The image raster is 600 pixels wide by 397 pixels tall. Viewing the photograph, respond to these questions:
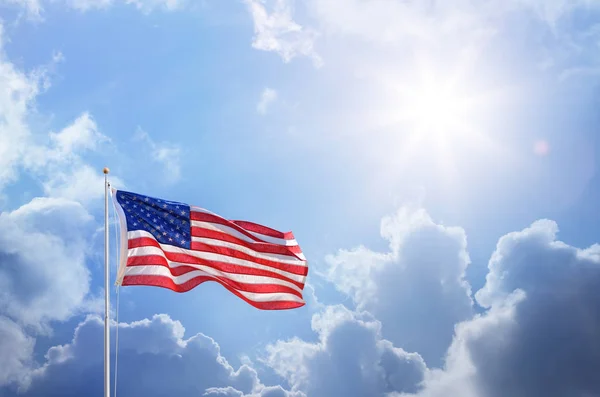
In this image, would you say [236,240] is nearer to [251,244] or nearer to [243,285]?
[251,244]

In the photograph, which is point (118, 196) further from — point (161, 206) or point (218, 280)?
point (218, 280)

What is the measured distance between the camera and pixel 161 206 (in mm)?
26219

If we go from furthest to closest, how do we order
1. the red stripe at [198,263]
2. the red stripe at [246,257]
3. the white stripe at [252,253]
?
the white stripe at [252,253] → the red stripe at [246,257] → the red stripe at [198,263]

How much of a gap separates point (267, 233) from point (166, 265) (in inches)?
170

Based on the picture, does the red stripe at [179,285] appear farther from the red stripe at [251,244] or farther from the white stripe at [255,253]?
the red stripe at [251,244]

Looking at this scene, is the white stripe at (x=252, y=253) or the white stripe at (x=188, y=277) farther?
the white stripe at (x=252, y=253)

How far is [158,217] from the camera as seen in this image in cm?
2598

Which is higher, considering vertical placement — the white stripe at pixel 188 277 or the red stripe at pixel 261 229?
the red stripe at pixel 261 229

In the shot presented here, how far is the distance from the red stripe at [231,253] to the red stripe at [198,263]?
0.35 meters

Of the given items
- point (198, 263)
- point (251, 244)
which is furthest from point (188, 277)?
point (251, 244)

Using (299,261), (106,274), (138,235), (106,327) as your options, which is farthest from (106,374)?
(299,261)

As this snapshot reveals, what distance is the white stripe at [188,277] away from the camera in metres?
24.1

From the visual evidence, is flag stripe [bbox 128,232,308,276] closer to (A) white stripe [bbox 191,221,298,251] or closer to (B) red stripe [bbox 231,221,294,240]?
(A) white stripe [bbox 191,221,298,251]

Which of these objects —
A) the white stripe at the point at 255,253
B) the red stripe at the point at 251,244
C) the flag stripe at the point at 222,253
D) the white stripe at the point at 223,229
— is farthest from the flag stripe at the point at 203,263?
the white stripe at the point at 223,229
